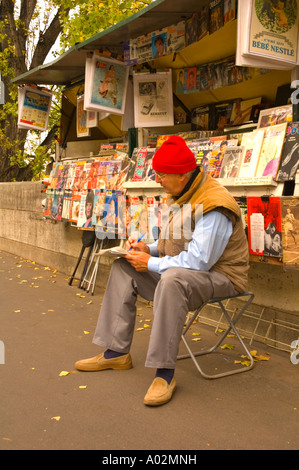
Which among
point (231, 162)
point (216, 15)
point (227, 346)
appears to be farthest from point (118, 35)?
point (227, 346)

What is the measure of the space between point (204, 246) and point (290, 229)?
73cm

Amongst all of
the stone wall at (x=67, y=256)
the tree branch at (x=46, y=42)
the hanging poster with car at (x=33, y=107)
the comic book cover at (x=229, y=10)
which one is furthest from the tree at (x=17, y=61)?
the comic book cover at (x=229, y=10)

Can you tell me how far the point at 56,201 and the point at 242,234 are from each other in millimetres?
4122

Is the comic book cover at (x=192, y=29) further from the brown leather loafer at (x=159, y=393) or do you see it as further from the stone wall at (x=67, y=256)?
the brown leather loafer at (x=159, y=393)

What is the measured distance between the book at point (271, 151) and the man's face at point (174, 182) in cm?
77

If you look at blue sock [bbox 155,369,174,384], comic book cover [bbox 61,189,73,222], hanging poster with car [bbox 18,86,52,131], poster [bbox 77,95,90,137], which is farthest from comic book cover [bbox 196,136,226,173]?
hanging poster with car [bbox 18,86,52,131]

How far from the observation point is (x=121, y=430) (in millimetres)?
2863

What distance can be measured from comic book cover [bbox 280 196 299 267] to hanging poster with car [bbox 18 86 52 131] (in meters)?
5.26

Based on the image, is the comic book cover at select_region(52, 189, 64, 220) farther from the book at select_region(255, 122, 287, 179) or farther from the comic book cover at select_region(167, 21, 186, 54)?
the book at select_region(255, 122, 287, 179)

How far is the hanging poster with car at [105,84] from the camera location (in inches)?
224

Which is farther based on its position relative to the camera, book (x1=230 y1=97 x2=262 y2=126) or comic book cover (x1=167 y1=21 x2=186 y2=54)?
book (x1=230 y1=97 x2=262 y2=126)

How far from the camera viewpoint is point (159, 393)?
3191 mm

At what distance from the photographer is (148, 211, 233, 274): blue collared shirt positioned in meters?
3.32

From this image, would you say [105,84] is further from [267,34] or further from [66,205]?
[267,34]
